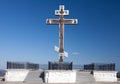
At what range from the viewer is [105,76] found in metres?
27.4

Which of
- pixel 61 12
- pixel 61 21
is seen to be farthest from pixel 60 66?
pixel 61 12

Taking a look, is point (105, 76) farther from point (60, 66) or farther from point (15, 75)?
point (15, 75)

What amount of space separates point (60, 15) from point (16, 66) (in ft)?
22.5

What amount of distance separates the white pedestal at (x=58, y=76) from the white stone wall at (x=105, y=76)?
3692 mm

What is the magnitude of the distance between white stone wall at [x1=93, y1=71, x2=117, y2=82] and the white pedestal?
3.69 meters

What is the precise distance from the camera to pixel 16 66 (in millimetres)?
27719

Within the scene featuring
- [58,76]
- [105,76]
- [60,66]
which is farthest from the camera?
[105,76]

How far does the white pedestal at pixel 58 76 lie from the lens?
80.7ft

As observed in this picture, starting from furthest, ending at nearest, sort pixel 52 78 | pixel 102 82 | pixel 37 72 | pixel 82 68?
pixel 82 68 → pixel 37 72 → pixel 102 82 → pixel 52 78

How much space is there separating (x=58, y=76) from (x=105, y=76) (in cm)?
524

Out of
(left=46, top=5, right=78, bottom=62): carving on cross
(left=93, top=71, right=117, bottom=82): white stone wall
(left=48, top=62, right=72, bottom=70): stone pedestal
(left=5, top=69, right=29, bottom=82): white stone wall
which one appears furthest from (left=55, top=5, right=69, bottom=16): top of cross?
(left=5, top=69, right=29, bottom=82): white stone wall

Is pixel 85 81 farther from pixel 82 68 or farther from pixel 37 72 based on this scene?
pixel 82 68

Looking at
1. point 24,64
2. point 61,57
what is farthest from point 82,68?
point 24,64

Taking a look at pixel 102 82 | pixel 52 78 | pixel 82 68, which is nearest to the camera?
pixel 52 78
